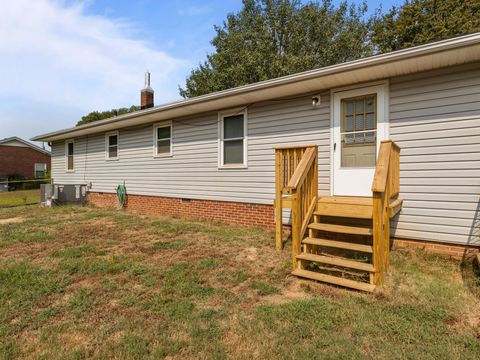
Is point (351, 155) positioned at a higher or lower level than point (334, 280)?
higher

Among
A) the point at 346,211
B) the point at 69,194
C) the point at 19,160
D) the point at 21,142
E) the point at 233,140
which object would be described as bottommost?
the point at 69,194

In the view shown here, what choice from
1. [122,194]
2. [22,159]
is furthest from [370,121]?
[22,159]

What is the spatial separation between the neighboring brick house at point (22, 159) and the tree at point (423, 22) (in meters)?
31.6

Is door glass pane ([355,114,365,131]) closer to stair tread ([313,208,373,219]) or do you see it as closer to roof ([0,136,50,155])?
stair tread ([313,208,373,219])

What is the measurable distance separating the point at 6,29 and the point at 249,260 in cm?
932

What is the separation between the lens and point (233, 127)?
6816 millimetres

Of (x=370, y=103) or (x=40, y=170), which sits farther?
(x=40, y=170)

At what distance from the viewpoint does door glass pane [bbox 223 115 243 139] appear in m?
6.70

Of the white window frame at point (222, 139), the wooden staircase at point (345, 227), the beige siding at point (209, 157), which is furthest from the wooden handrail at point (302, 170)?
the white window frame at point (222, 139)

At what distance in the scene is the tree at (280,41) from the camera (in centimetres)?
1894

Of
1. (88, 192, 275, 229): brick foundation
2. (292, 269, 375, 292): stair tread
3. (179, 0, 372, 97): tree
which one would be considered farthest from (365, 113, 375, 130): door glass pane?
(179, 0, 372, 97): tree

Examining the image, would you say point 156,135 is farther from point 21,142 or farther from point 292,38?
point 21,142

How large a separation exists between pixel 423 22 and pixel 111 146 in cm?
1741

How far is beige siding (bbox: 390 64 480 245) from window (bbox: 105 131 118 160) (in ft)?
29.2
